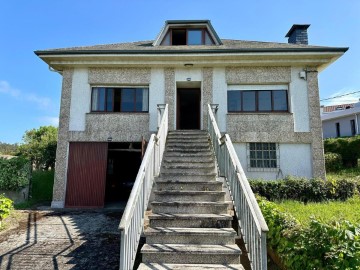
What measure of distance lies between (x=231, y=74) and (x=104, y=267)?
8087 mm

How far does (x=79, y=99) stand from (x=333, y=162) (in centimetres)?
1561

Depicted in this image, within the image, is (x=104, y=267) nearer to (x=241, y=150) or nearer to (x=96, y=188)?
(x=96, y=188)

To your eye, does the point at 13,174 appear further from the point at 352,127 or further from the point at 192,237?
the point at 352,127

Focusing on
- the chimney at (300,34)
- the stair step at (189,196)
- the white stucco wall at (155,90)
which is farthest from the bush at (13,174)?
the chimney at (300,34)

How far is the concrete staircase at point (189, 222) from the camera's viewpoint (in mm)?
3943

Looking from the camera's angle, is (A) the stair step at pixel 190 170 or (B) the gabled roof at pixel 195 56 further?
(B) the gabled roof at pixel 195 56

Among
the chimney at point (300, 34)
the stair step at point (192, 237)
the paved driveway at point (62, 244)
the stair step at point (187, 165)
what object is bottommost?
the paved driveway at point (62, 244)

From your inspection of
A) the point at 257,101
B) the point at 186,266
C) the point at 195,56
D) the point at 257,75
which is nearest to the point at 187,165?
the point at 186,266

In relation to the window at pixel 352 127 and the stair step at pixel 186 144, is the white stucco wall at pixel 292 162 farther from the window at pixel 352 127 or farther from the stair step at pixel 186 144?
the window at pixel 352 127

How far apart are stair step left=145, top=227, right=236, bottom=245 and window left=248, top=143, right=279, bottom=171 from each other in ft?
18.5

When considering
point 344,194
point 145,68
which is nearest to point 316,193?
point 344,194

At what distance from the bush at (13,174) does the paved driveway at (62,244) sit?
2.67 metres

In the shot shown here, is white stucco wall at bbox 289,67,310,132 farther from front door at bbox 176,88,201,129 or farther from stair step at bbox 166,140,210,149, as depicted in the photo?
stair step at bbox 166,140,210,149

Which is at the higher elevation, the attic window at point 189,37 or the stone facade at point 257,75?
the attic window at point 189,37
